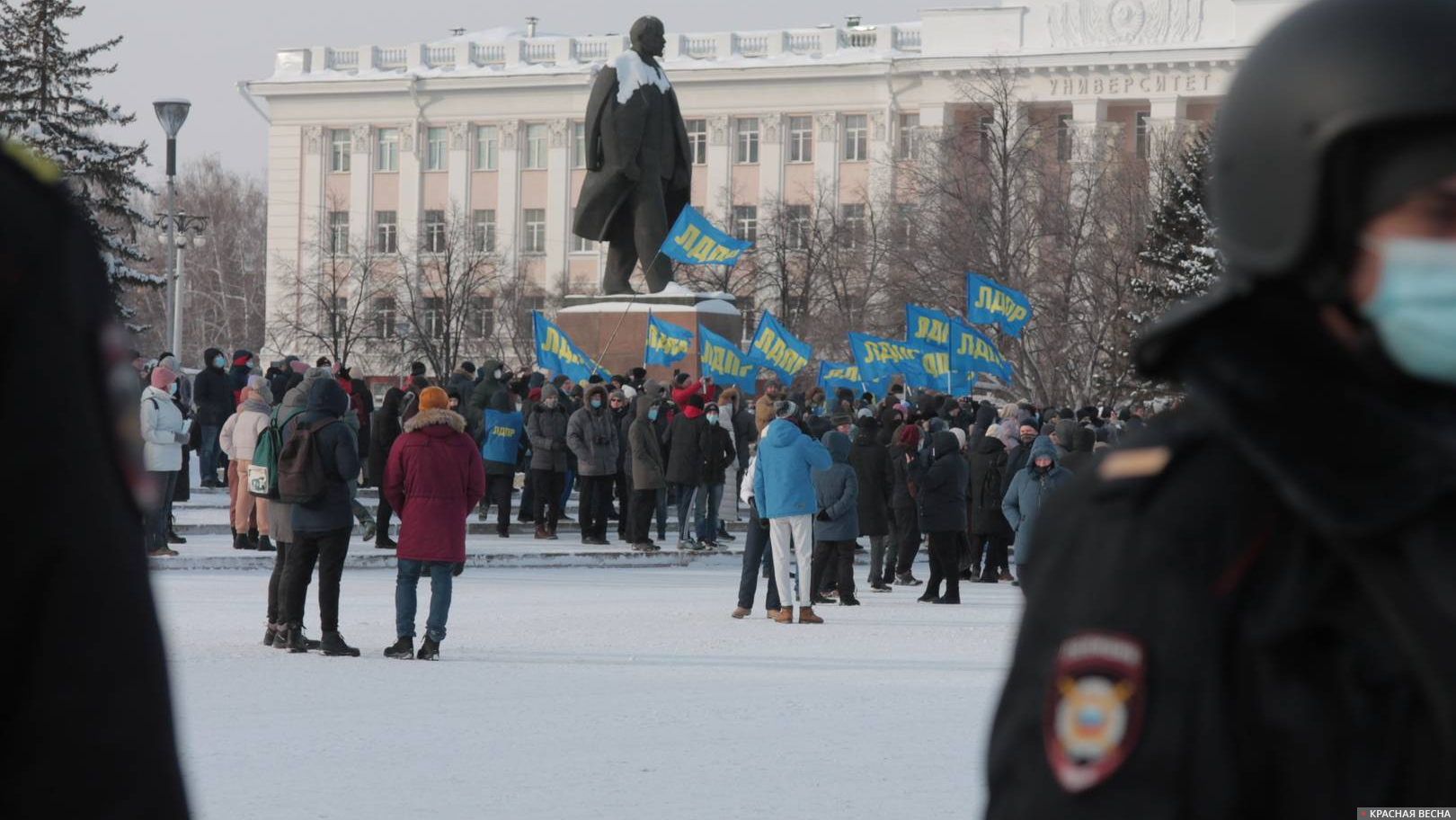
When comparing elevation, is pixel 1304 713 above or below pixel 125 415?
below

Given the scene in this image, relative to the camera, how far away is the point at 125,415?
1.46 meters

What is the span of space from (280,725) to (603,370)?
1632 cm

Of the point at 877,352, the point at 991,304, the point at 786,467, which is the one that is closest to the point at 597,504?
the point at 786,467

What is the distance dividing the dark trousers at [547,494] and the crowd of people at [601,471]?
0.02 metres

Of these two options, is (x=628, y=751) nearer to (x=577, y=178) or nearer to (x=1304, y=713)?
(x=1304, y=713)

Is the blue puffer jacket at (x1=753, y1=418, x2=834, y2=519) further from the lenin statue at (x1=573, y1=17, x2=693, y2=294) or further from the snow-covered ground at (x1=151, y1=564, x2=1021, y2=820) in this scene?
the lenin statue at (x1=573, y1=17, x2=693, y2=294)

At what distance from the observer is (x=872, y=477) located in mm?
17234

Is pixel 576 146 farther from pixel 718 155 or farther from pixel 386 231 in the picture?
pixel 386 231

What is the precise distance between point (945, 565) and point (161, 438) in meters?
5.86

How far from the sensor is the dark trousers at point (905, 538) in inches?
714

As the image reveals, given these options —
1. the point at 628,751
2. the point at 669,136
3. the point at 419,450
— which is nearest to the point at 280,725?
the point at 628,751

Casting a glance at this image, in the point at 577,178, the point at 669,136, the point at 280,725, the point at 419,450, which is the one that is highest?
the point at 577,178

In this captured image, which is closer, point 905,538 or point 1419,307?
point 1419,307

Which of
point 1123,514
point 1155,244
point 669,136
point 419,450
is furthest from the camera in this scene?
point 1155,244
